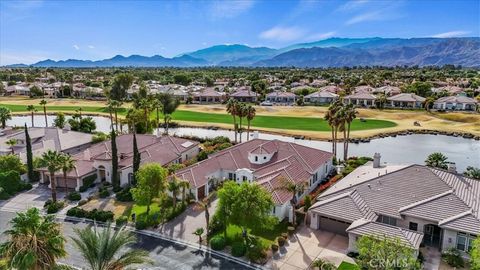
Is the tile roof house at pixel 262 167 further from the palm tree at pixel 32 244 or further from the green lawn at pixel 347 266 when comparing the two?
the palm tree at pixel 32 244

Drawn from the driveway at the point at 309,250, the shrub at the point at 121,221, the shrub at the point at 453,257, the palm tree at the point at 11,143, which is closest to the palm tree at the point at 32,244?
the driveway at the point at 309,250

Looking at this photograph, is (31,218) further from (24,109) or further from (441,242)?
(24,109)

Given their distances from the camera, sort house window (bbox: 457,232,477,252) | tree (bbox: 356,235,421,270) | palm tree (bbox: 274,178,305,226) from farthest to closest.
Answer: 1. palm tree (bbox: 274,178,305,226)
2. house window (bbox: 457,232,477,252)
3. tree (bbox: 356,235,421,270)

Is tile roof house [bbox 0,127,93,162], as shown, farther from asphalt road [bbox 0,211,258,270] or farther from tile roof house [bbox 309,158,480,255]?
tile roof house [bbox 309,158,480,255]

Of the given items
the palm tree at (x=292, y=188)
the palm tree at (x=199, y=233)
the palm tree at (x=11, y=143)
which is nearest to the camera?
the palm tree at (x=199, y=233)

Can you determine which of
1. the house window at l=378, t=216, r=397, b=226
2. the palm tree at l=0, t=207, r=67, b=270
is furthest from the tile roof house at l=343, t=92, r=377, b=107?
the palm tree at l=0, t=207, r=67, b=270

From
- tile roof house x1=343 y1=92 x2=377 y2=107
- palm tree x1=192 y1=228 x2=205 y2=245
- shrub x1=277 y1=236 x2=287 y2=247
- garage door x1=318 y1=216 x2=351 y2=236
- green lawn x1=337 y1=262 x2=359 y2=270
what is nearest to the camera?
green lawn x1=337 y1=262 x2=359 y2=270

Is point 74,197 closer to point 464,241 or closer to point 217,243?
point 217,243
